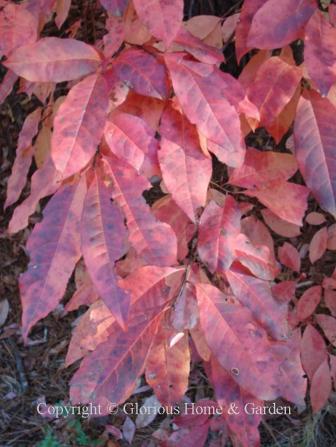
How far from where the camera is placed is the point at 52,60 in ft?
2.21

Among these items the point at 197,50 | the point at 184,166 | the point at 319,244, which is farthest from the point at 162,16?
the point at 319,244

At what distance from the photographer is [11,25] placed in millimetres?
739

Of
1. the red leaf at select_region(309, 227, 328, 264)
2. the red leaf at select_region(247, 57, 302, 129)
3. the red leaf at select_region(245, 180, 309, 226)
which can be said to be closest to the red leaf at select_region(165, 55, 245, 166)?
the red leaf at select_region(247, 57, 302, 129)

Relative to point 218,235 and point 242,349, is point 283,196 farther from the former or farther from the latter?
point 242,349

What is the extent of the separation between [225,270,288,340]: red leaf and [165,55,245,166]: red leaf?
9.4 inches

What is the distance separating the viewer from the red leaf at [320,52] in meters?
0.68

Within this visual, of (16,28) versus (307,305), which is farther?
(307,305)

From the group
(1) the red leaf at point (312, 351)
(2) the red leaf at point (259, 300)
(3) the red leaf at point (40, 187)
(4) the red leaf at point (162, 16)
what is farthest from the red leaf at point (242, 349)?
(1) the red leaf at point (312, 351)

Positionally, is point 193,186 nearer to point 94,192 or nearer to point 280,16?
point 94,192

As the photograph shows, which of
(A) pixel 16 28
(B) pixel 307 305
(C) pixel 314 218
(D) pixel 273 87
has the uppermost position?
(A) pixel 16 28

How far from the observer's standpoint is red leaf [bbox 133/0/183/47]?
0.63m

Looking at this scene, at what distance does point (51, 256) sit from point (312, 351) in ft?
2.63

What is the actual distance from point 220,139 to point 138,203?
134 millimetres

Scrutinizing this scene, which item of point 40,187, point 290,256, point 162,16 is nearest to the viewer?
point 162,16
